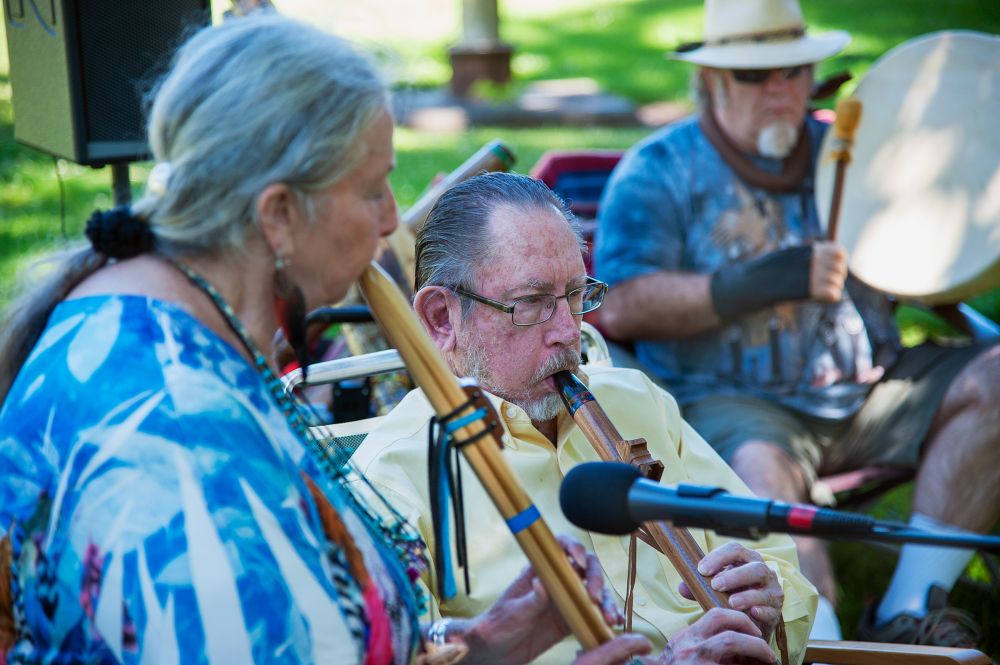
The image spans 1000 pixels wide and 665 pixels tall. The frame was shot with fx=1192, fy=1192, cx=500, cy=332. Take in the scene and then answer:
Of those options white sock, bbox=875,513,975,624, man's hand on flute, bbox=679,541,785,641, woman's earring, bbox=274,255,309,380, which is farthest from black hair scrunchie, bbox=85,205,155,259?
white sock, bbox=875,513,975,624

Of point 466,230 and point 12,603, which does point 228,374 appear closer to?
point 12,603

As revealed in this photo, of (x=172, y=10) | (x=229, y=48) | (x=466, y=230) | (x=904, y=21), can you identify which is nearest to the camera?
(x=229, y=48)

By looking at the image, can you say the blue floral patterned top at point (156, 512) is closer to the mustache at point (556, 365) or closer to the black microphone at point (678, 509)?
the black microphone at point (678, 509)

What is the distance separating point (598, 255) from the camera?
148 inches

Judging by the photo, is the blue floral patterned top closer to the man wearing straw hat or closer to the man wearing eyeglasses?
the man wearing eyeglasses

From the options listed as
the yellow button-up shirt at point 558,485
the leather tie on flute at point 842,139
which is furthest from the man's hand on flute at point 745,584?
the leather tie on flute at point 842,139

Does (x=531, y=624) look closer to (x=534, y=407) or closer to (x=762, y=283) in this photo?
(x=534, y=407)

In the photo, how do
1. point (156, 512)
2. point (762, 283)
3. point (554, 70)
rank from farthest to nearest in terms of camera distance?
point (554, 70) < point (762, 283) < point (156, 512)

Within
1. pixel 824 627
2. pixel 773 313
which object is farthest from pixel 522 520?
pixel 773 313

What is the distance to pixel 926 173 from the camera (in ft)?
12.2

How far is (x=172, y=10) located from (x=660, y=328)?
1.68 metres

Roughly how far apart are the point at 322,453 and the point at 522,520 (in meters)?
0.29

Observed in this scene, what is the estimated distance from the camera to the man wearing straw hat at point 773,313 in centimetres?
346

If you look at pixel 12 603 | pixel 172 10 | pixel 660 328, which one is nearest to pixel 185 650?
pixel 12 603
